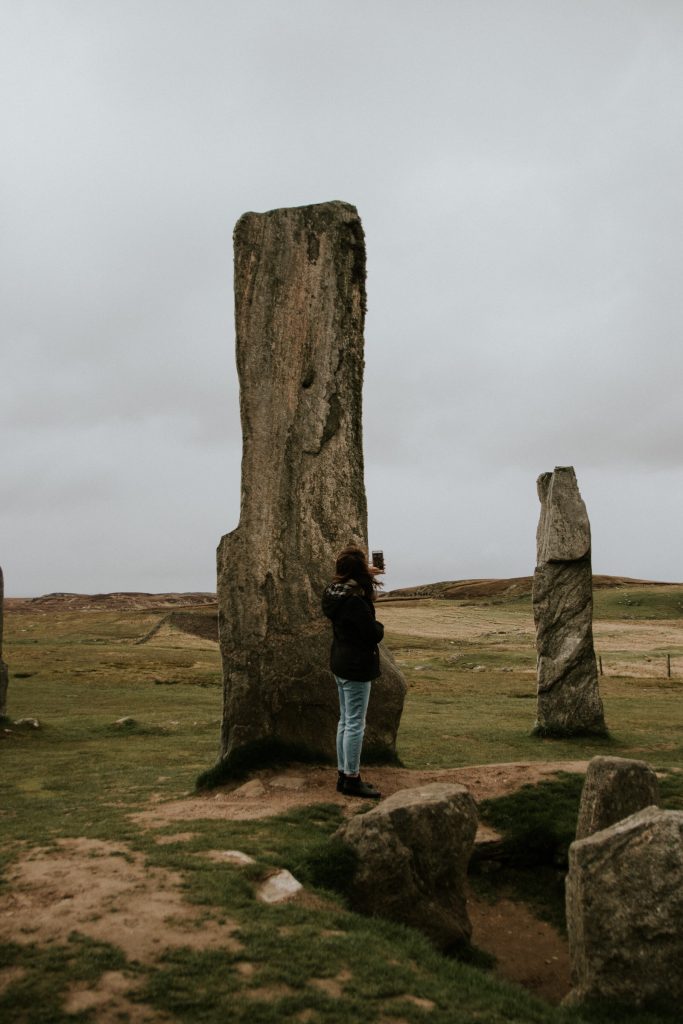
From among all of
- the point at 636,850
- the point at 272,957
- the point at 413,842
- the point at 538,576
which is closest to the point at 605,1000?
the point at 636,850

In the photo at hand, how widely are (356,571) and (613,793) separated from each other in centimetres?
408

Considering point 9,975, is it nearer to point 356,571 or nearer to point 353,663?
point 353,663

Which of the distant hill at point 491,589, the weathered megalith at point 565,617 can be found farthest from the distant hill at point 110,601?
the weathered megalith at point 565,617

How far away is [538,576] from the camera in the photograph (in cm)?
2061

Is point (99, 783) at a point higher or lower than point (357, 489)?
lower

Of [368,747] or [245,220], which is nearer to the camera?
[368,747]

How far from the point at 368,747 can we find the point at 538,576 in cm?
937

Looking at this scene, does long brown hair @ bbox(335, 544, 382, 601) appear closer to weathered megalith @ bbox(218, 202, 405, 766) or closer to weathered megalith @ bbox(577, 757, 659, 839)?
weathered megalith @ bbox(218, 202, 405, 766)

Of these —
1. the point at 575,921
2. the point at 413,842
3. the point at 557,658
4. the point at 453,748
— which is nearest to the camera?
the point at 575,921

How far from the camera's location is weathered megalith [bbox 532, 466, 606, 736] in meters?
19.0

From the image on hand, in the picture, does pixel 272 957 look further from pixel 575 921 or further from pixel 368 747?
pixel 368 747

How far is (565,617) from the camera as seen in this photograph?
20.1 metres

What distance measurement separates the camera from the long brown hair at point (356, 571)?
1098 centimetres

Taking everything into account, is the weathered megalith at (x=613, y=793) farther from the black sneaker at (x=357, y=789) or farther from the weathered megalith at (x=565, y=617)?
the weathered megalith at (x=565, y=617)
